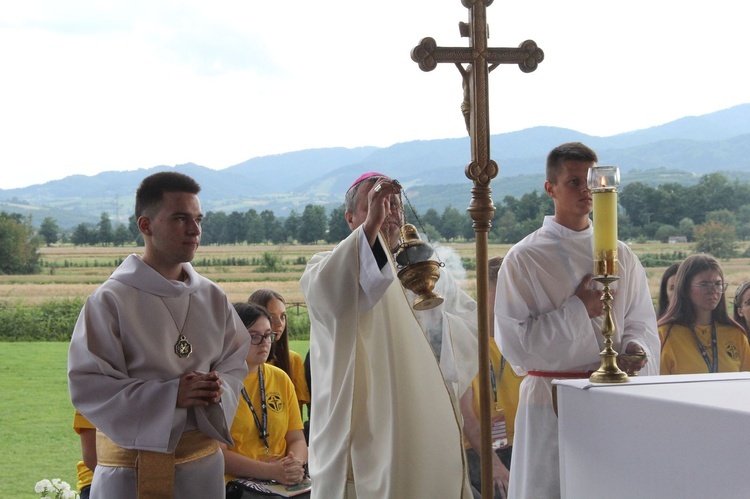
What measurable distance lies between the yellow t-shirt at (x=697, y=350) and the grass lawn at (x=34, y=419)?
164 inches

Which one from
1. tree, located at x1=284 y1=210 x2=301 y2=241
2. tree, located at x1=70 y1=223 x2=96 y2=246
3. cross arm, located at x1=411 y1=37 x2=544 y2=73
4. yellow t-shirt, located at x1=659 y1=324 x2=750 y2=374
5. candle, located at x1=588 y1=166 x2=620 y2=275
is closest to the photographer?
candle, located at x1=588 y1=166 x2=620 y2=275

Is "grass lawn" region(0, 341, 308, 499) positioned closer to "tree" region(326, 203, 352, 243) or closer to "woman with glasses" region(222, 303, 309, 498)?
"tree" region(326, 203, 352, 243)

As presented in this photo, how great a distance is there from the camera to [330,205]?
7.06 metres

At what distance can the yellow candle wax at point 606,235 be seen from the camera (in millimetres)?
2697

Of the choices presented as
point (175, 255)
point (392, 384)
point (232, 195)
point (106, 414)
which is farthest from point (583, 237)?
point (232, 195)

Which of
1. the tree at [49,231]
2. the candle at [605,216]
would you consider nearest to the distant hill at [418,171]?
the tree at [49,231]

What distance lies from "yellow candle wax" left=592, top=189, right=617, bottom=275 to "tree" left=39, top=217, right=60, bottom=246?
483 centimetres

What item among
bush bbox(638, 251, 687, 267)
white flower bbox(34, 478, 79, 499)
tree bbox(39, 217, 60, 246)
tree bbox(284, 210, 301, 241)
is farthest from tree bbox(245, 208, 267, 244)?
bush bbox(638, 251, 687, 267)

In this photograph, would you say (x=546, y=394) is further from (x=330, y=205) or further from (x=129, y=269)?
(x=330, y=205)

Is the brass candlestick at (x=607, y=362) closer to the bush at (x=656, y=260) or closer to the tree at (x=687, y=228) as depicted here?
the bush at (x=656, y=260)

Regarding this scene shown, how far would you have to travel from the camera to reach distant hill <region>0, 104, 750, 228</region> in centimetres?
699

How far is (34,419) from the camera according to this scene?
6.42m

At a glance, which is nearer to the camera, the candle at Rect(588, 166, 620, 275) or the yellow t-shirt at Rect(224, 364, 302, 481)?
the candle at Rect(588, 166, 620, 275)

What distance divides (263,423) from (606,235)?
84.1 inches
